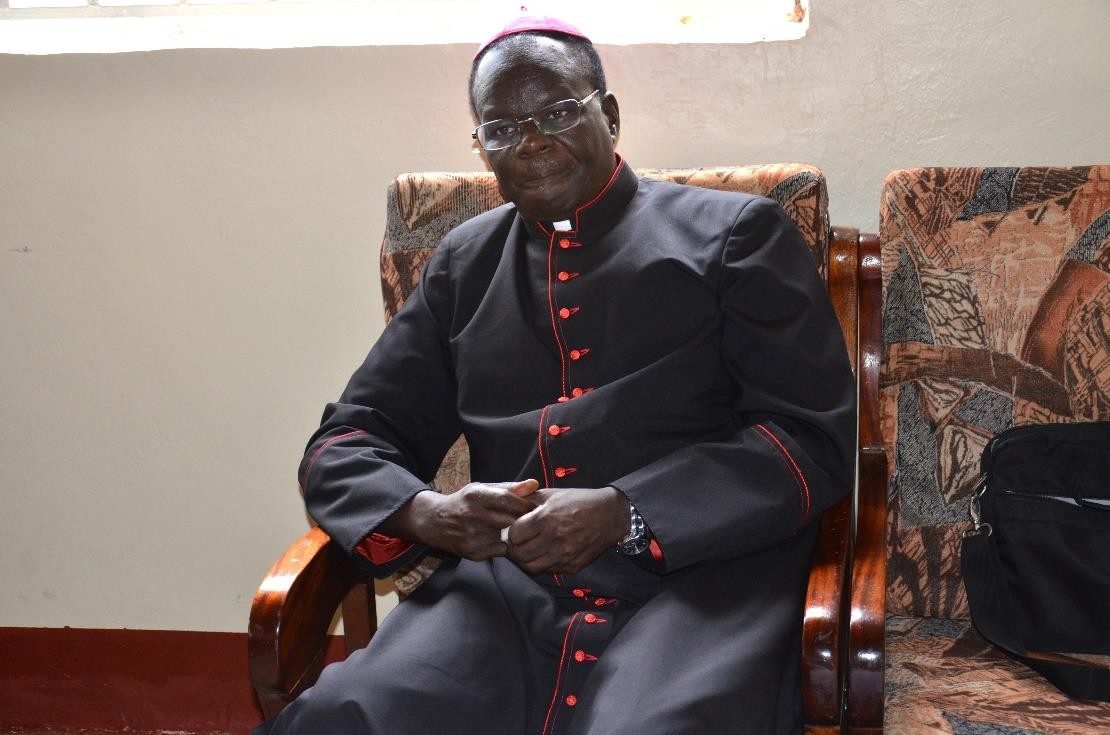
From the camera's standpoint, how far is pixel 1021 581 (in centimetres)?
Result: 186

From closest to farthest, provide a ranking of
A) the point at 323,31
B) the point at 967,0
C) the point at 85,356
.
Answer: the point at 967,0 < the point at 323,31 < the point at 85,356

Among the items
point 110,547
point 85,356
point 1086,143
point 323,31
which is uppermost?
point 323,31

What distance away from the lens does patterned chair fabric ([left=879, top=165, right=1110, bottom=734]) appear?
198 centimetres

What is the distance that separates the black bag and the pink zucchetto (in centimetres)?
99

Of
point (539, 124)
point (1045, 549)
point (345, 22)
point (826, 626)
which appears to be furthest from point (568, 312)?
point (345, 22)

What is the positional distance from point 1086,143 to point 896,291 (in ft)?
1.84

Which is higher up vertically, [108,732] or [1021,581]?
[1021,581]

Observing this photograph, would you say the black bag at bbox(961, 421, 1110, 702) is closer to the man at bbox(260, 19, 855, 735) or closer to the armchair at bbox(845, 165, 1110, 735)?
the armchair at bbox(845, 165, 1110, 735)

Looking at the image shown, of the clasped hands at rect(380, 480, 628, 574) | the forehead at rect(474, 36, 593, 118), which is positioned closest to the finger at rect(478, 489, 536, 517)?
the clasped hands at rect(380, 480, 628, 574)

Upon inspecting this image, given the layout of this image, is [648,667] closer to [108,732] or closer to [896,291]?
[896,291]

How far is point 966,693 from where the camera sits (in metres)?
1.73

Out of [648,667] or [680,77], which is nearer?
[648,667]

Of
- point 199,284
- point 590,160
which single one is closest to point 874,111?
point 590,160

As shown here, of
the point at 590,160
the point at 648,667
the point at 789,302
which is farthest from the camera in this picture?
the point at 590,160
